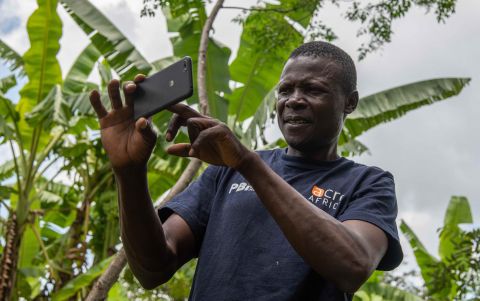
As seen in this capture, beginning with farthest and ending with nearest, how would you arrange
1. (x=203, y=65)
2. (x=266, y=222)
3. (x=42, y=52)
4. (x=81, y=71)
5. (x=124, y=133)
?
1. (x=81, y=71)
2. (x=42, y=52)
3. (x=203, y=65)
4. (x=266, y=222)
5. (x=124, y=133)

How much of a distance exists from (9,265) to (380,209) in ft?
18.7

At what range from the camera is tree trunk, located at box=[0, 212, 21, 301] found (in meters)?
6.83

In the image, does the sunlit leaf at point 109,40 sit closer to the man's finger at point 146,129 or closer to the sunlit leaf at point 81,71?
the sunlit leaf at point 81,71

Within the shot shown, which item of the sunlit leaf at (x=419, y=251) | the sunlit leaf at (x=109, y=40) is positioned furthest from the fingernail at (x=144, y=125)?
the sunlit leaf at (x=419, y=251)

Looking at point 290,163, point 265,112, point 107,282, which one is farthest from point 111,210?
point 290,163

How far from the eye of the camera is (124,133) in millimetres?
1686

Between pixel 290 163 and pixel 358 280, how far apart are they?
439 millimetres

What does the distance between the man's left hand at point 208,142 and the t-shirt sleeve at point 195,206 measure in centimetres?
36

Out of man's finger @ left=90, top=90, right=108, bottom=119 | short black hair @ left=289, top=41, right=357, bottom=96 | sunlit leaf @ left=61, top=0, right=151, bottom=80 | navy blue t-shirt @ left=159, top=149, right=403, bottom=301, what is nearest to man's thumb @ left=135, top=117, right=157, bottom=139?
man's finger @ left=90, top=90, right=108, bottom=119

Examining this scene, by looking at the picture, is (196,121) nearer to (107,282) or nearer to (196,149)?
(196,149)

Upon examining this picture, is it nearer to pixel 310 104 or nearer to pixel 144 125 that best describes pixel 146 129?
pixel 144 125

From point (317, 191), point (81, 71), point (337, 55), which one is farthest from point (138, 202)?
point (81, 71)

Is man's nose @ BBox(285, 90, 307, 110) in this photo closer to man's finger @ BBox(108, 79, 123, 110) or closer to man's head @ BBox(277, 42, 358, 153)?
man's head @ BBox(277, 42, 358, 153)

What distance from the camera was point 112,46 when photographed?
7266mm
